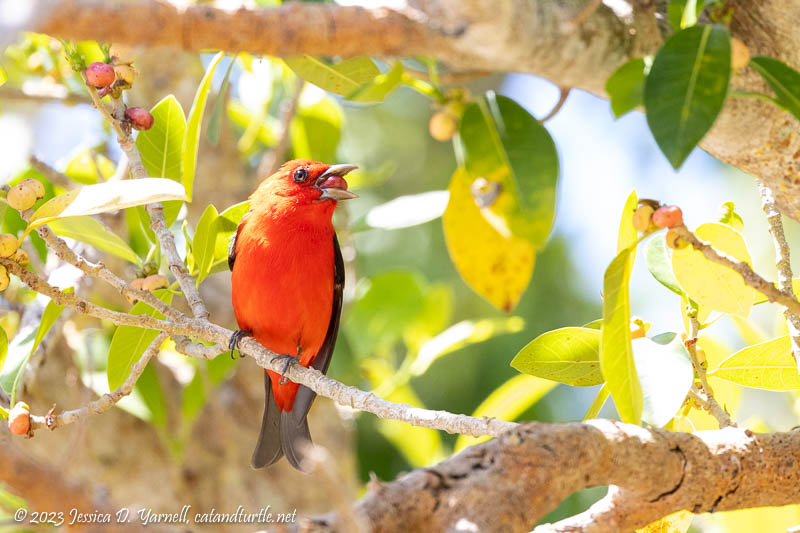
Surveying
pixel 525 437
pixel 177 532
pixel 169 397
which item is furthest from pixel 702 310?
pixel 169 397

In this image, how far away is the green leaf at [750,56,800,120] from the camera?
69.5 inches

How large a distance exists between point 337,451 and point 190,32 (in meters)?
3.49

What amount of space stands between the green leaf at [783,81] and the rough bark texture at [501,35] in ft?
0.50

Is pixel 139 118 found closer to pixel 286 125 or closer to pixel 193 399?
pixel 193 399

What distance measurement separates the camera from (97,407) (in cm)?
232

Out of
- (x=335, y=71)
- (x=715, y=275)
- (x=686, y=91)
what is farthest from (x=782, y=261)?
(x=335, y=71)

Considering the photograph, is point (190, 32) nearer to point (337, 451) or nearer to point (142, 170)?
point (142, 170)

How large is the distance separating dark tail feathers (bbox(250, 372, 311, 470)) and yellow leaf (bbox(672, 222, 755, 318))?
1933mm

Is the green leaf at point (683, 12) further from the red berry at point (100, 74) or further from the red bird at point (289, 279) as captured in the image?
the red bird at point (289, 279)

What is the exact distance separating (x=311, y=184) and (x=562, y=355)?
1922 mm

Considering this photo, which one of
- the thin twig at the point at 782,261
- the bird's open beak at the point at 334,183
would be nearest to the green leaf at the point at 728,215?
the thin twig at the point at 782,261

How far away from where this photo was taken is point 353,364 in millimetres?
4539

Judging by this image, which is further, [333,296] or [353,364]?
[353,364]

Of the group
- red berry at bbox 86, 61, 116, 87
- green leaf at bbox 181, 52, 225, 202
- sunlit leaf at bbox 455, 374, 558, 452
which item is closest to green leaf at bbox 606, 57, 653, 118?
green leaf at bbox 181, 52, 225, 202
